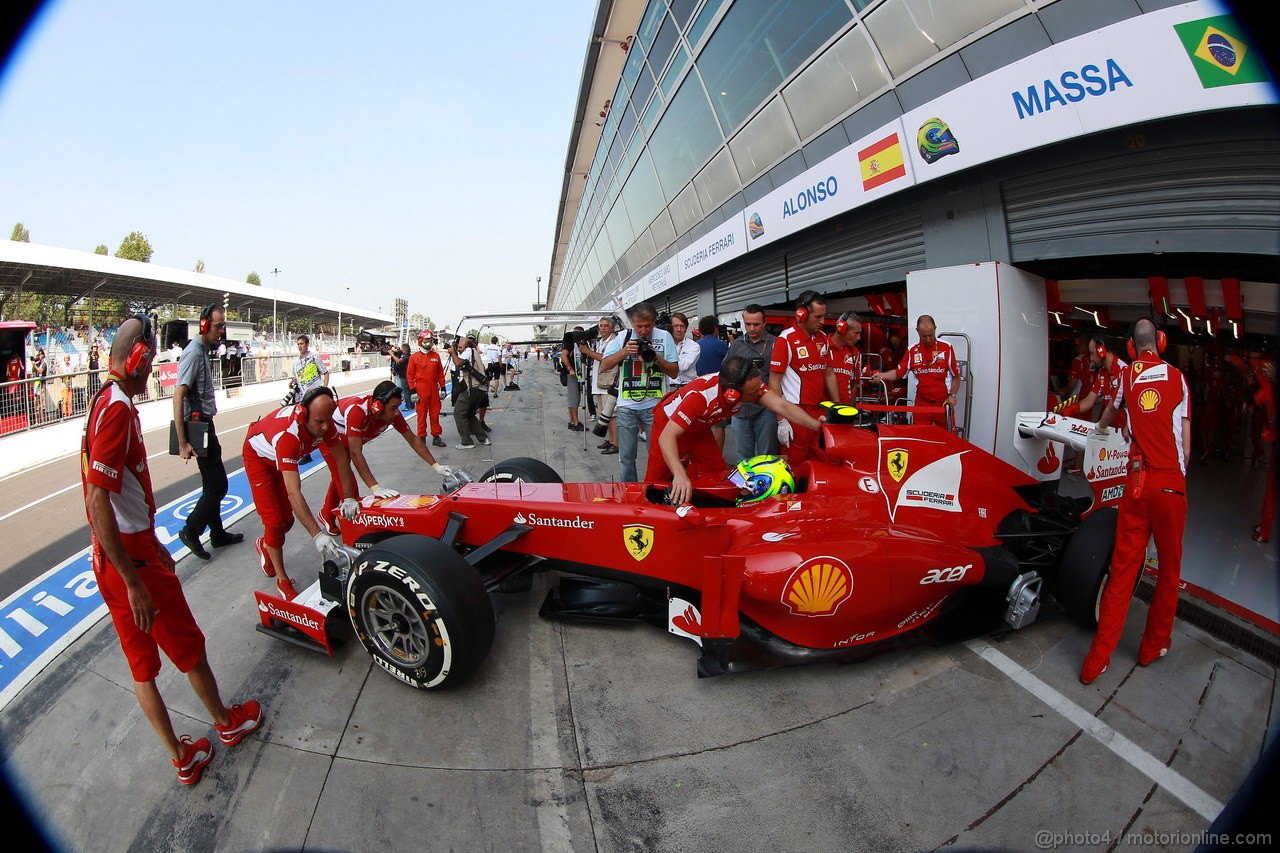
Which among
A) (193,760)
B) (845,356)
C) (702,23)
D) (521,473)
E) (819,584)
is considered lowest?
(193,760)

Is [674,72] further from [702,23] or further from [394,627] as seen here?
[394,627]

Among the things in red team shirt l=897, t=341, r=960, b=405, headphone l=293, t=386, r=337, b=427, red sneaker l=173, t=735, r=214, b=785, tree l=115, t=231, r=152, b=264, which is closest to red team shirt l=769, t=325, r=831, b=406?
red team shirt l=897, t=341, r=960, b=405

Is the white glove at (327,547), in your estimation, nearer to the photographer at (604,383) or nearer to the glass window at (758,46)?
the photographer at (604,383)

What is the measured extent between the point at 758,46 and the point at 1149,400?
7903 millimetres

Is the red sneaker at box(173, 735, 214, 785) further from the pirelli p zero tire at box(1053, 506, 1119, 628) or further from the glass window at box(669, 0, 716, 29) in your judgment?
the glass window at box(669, 0, 716, 29)

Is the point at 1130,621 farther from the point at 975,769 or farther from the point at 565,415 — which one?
the point at 565,415

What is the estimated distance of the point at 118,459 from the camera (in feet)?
6.37

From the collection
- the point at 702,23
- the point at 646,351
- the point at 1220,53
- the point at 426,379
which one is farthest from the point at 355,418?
the point at 702,23

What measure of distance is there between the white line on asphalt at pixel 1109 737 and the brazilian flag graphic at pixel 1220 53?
3603 millimetres

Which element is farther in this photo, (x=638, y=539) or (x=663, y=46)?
(x=663, y=46)

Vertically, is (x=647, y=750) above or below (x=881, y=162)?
below

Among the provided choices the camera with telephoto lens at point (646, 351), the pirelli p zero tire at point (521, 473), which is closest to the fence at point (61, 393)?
the pirelli p zero tire at point (521, 473)

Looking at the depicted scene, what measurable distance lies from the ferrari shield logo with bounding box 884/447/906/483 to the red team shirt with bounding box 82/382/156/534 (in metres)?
3.48

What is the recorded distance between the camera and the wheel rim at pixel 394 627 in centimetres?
245
